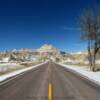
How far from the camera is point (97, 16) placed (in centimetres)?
3259

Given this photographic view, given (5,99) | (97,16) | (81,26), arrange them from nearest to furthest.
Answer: (5,99) < (97,16) < (81,26)

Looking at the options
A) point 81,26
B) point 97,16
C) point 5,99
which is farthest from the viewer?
point 81,26

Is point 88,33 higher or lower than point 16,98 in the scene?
Answer: higher

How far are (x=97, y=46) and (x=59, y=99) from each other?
24.9m

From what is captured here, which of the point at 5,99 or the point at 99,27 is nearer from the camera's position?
the point at 5,99

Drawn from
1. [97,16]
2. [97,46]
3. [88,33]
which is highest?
[97,16]

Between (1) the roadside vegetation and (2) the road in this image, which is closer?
(2) the road

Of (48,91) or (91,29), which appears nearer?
(48,91)

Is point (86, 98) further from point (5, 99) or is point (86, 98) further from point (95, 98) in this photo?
point (5, 99)

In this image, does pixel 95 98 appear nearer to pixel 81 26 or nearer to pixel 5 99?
pixel 5 99

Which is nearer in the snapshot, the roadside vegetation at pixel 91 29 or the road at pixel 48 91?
the road at pixel 48 91

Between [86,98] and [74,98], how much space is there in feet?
1.76

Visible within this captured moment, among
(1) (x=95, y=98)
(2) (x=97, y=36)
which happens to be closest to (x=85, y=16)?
(2) (x=97, y=36)

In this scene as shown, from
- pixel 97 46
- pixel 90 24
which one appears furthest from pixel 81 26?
pixel 97 46
